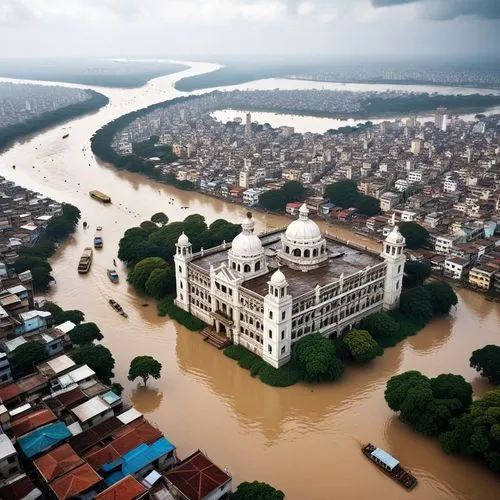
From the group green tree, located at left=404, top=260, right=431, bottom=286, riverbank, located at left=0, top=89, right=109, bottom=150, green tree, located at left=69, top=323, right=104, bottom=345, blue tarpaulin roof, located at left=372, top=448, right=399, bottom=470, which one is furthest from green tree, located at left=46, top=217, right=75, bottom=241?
riverbank, located at left=0, top=89, right=109, bottom=150

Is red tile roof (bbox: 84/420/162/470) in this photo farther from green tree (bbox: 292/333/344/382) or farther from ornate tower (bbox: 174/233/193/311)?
ornate tower (bbox: 174/233/193/311)

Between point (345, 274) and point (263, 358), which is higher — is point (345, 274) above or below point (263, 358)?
above

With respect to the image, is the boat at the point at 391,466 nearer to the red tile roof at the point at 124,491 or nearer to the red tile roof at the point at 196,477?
the red tile roof at the point at 196,477

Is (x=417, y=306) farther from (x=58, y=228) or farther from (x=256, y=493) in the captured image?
(x=58, y=228)

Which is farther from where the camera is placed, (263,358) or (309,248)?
(309,248)

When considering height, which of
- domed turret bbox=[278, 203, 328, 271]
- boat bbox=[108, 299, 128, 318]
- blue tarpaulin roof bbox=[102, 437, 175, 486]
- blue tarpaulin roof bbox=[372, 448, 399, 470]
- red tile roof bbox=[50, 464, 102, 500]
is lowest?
boat bbox=[108, 299, 128, 318]

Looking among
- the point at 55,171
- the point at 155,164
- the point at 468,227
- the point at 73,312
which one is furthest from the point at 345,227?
the point at 55,171

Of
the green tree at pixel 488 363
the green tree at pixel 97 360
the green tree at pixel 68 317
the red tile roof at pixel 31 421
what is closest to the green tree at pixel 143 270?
the green tree at pixel 68 317

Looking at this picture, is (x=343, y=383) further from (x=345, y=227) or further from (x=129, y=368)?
(x=345, y=227)
